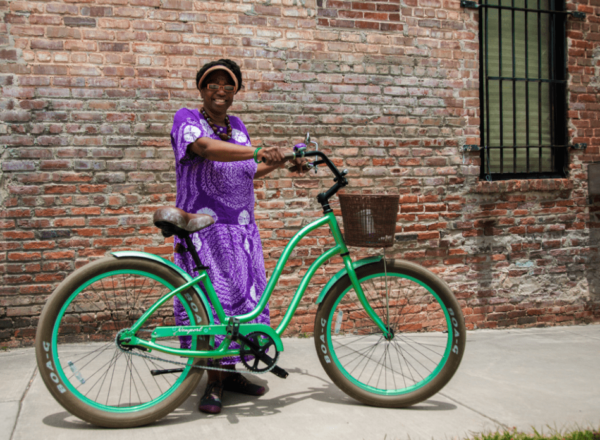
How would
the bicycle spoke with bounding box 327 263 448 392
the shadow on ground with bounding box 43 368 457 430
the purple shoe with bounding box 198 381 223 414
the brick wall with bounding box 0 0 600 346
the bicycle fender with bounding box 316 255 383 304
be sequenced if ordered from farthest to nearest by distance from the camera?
the brick wall with bounding box 0 0 600 346, the bicycle spoke with bounding box 327 263 448 392, the bicycle fender with bounding box 316 255 383 304, the purple shoe with bounding box 198 381 223 414, the shadow on ground with bounding box 43 368 457 430

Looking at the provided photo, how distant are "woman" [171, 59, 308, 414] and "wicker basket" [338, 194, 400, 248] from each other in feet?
1.77

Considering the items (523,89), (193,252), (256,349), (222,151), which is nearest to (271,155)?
(222,151)

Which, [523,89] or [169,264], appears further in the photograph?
[523,89]

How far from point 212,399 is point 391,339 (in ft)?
3.29

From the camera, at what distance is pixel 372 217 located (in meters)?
2.67

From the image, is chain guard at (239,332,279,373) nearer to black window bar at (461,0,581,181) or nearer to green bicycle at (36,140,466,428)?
green bicycle at (36,140,466,428)

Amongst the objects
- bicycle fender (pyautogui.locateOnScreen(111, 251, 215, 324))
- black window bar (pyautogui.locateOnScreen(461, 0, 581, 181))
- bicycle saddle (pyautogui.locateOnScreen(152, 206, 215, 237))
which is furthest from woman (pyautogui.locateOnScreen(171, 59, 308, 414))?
black window bar (pyautogui.locateOnScreen(461, 0, 581, 181))

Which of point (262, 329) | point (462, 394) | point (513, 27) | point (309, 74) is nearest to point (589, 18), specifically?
point (513, 27)

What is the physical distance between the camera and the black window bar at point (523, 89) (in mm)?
4977

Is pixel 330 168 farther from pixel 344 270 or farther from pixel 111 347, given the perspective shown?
pixel 111 347

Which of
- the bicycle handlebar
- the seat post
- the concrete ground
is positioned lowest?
the concrete ground

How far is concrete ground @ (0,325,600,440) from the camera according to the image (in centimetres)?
258

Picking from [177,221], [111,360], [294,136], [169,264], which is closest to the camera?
[177,221]

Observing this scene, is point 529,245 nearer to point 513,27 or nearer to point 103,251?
point 513,27
